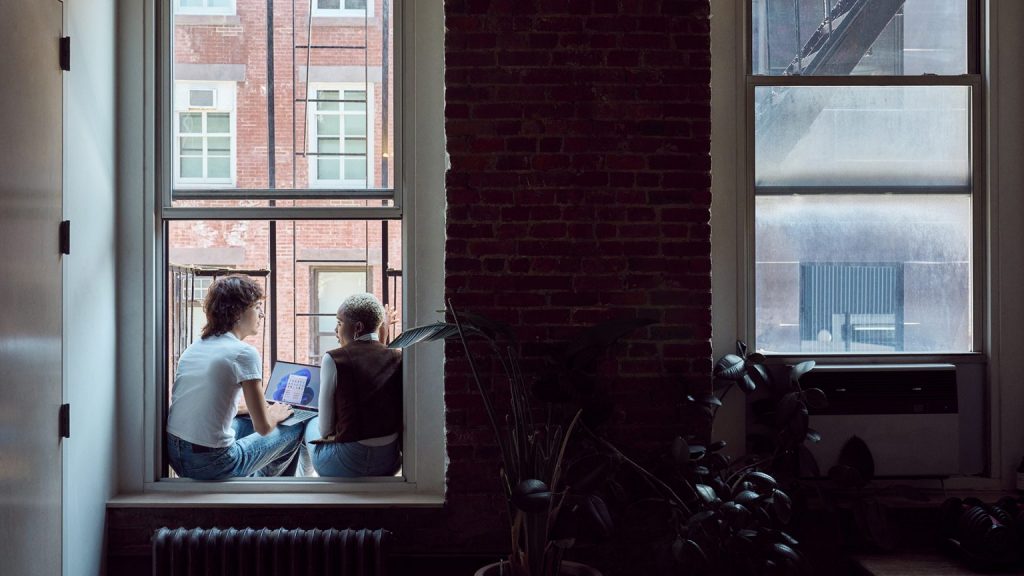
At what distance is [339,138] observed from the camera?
324 cm

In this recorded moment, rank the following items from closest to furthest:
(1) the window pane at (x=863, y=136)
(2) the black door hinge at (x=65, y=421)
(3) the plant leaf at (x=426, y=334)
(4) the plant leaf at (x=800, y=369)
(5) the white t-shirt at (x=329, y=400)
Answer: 1. (3) the plant leaf at (x=426, y=334)
2. (2) the black door hinge at (x=65, y=421)
3. (4) the plant leaf at (x=800, y=369)
4. (5) the white t-shirt at (x=329, y=400)
5. (1) the window pane at (x=863, y=136)

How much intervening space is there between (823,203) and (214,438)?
A: 268 centimetres

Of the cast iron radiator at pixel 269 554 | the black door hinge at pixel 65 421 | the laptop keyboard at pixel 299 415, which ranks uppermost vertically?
the black door hinge at pixel 65 421

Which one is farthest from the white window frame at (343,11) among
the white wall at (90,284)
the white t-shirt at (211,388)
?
the white t-shirt at (211,388)

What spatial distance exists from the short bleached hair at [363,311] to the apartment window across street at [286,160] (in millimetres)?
44

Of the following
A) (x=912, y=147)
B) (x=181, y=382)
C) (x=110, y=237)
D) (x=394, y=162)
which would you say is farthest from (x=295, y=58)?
(x=912, y=147)

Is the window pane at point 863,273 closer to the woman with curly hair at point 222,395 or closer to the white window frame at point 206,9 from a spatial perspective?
the woman with curly hair at point 222,395

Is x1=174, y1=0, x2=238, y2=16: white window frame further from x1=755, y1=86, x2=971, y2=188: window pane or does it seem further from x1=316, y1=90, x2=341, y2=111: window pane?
x1=755, y1=86, x2=971, y2=188: window pane

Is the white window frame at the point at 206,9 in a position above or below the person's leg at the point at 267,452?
above

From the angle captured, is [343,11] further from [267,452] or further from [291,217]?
[267,452]

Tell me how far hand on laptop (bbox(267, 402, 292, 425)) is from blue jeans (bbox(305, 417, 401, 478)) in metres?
0.14

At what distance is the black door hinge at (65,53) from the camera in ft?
9.11

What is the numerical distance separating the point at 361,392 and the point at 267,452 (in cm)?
47

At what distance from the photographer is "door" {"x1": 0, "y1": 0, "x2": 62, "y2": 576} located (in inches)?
92.7
